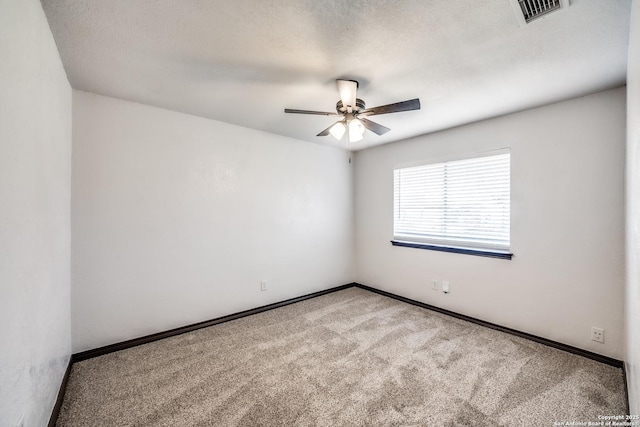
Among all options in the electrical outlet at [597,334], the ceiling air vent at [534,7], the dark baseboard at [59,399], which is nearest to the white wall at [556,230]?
the electrical outlet at [597,334]

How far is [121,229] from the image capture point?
2508 mm

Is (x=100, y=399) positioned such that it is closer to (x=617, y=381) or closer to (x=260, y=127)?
(x=260, y=127)

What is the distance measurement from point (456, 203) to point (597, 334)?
1.71m

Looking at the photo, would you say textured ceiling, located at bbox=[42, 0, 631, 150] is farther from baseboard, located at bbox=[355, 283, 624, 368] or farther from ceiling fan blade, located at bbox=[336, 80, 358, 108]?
baseboard, located at bbox=[355, 283, 624, 368]

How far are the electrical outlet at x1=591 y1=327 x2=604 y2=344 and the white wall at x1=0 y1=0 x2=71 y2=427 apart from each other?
3.85 meters

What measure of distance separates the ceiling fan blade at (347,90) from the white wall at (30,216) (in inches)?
66.5

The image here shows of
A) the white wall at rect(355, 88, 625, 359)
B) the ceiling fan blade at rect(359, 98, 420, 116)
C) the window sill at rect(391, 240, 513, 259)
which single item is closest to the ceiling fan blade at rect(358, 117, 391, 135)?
the ceiling fan blade at rect(359, 98, 420, 116)

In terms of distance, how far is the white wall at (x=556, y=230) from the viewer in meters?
2.26

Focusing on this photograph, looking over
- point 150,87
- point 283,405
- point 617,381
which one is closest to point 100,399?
point 283,405

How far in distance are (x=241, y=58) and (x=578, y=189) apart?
3.05 meters

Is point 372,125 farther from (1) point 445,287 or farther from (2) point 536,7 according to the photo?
(1) point 445,287

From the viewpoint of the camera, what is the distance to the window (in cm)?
294

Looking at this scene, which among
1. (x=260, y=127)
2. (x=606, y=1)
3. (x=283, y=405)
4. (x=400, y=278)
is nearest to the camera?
(x=606, y=1)

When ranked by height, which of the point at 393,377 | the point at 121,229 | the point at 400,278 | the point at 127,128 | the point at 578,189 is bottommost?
the point at 393,377
